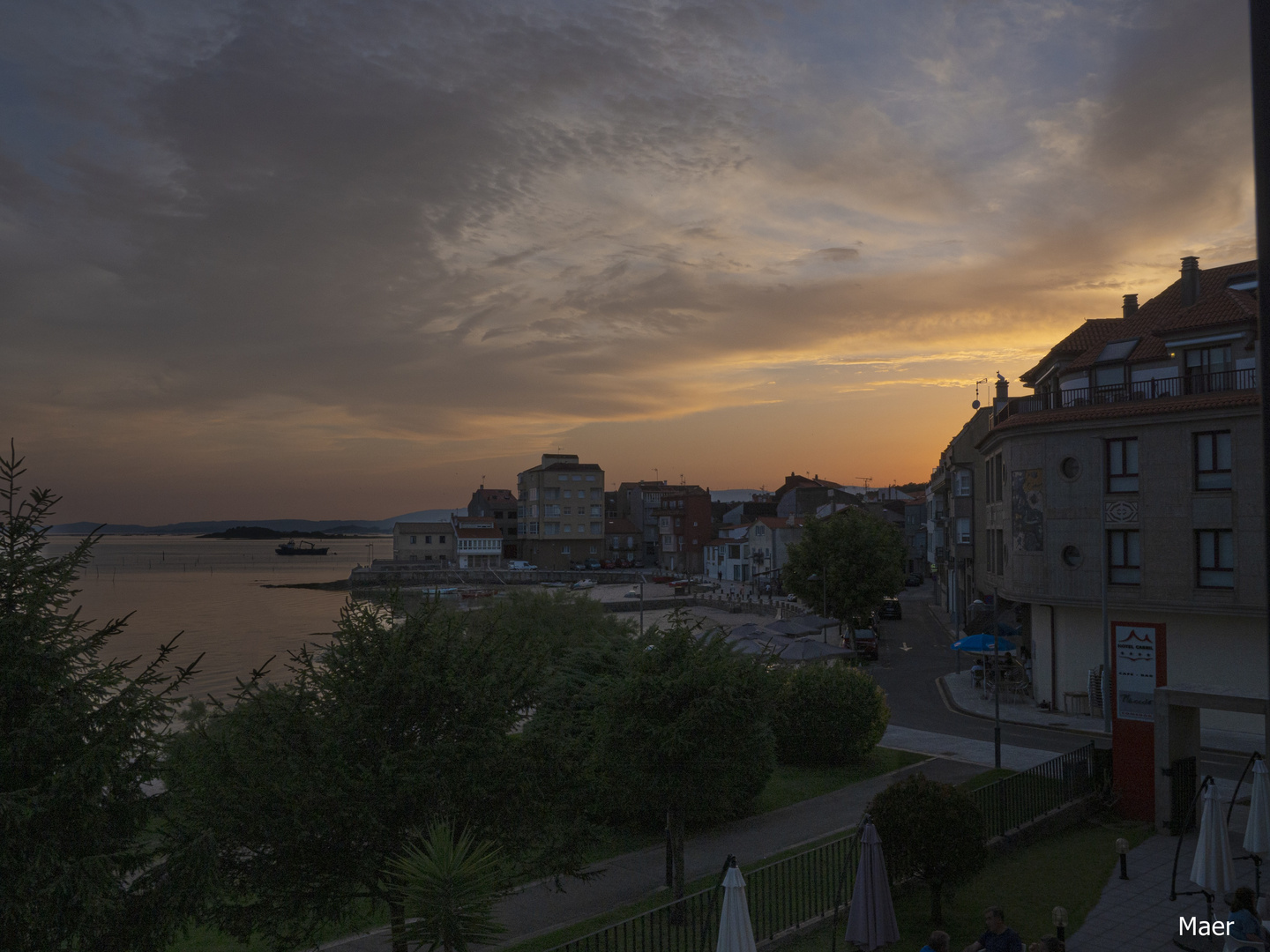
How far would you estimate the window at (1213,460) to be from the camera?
1128 inches

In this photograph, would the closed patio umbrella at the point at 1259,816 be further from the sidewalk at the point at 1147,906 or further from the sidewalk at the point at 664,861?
the sidewalk at the point at 664,861

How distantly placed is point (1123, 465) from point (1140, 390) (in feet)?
9.25

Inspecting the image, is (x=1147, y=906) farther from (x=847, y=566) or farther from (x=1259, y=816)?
(x=847, y=566)

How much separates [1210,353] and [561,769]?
29500mm

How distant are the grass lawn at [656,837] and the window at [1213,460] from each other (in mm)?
13897

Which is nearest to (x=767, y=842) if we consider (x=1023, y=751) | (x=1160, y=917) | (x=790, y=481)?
(x=1160, y=917)

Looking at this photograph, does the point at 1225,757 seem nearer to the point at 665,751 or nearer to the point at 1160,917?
the point at 1160,917

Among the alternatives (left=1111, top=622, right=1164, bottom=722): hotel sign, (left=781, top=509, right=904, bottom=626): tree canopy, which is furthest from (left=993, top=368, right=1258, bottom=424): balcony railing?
(left=781, top=509, right=904, bottom=626): tree canopy

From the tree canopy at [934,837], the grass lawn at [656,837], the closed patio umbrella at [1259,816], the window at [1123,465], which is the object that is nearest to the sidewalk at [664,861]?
the grass lawn at [656,837]

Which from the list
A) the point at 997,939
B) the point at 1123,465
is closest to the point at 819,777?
the point at 997,939

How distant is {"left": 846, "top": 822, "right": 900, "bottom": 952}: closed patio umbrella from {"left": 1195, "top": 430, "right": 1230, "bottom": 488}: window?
77.3 feet

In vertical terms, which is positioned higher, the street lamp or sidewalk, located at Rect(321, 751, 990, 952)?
the street lamp

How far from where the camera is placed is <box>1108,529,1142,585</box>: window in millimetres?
30562

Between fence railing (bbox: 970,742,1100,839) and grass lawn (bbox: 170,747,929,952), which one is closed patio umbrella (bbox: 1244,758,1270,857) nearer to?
fence railing (bbox: 970,742,1100,839)
